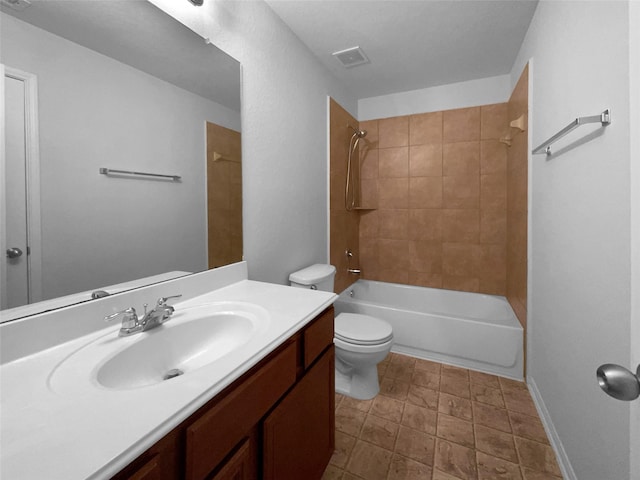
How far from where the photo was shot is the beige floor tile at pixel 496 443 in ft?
4.57

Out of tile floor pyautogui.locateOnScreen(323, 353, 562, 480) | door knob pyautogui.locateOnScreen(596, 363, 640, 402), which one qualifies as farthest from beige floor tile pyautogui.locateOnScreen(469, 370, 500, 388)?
door knob pyautogui.locateOnScreen(596, 363, 640, 402)

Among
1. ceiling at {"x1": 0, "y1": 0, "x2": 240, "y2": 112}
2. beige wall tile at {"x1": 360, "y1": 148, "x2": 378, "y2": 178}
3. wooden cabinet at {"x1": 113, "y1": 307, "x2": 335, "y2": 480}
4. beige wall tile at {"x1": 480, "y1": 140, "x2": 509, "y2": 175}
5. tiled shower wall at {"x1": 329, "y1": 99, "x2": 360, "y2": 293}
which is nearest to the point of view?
wooden cabinet at {"x1": 113, "y1": 307, "x2": 335, "y2": 480}

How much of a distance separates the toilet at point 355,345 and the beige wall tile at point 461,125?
182 cm

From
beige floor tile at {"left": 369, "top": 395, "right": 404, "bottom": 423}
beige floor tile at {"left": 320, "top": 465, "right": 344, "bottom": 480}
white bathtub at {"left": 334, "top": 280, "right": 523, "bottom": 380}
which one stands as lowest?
beige floor tile at {"left": 320, "top": 465, "right": 344, "bottom": 480}

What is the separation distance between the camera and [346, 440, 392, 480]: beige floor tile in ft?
4.27

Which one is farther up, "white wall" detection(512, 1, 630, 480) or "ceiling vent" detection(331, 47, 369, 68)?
"ceiling vent" detection(331, 47, 369, 68)

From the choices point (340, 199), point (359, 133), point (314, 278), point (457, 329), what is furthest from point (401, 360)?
point (359, 133)

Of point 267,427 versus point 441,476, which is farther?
point 441,476

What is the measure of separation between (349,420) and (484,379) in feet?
3.57

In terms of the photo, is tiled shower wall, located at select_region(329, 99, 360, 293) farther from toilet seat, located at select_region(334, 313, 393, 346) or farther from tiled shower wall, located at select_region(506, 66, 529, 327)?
tiled shower wall, located at select_region(506, 66, 529, 327)

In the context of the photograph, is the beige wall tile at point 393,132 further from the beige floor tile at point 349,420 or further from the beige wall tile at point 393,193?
the beige floor tile at point 349,420

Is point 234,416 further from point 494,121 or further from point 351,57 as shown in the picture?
point 494,121

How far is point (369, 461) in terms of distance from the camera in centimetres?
137

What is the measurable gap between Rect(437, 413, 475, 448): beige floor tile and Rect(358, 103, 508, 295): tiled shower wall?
1.42 meters
